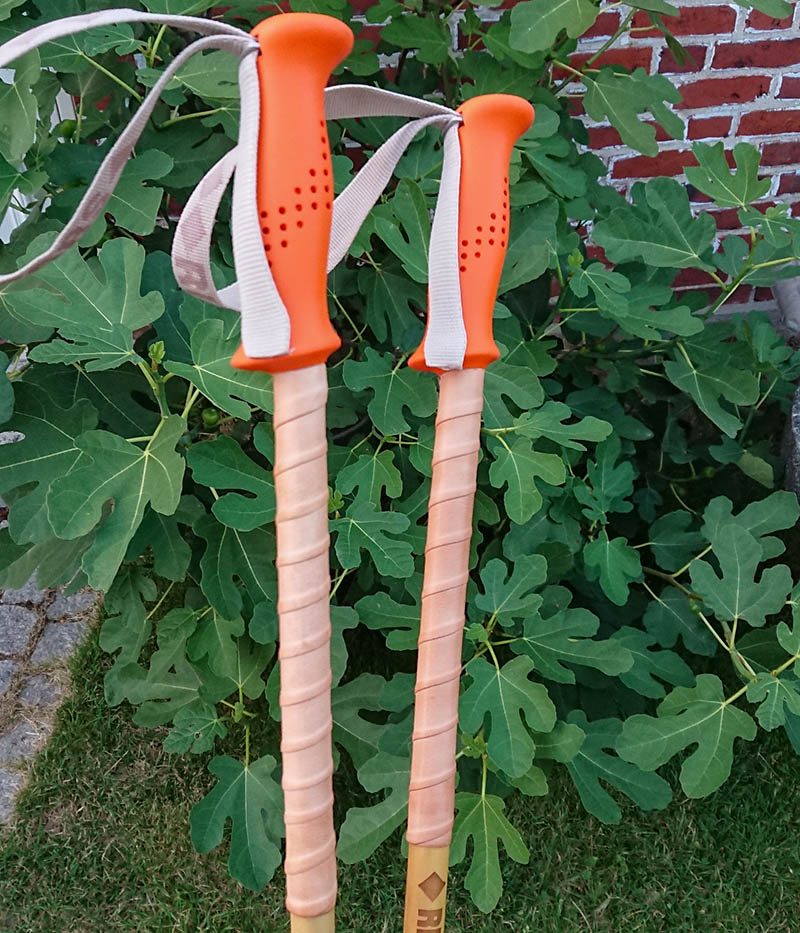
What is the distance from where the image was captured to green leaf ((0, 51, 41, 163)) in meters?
1.13

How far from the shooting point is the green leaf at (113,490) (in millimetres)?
1044

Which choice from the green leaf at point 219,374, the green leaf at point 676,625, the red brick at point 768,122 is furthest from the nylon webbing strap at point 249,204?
the red brick at point 768,122

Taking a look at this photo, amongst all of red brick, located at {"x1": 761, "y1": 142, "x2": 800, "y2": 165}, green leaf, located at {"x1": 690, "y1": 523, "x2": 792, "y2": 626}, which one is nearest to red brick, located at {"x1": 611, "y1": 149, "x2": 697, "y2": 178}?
red brick, located at {"x1": 761, "y1": 142, "x2": 800, "y2": 165}

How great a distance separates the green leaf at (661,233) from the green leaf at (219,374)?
2.44ft

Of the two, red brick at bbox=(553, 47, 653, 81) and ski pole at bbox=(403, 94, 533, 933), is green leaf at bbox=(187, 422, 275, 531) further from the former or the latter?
red brick at bbox=(553, 47, 653, 81)

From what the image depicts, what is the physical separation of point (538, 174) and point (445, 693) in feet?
3.62

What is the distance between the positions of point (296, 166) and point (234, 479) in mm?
636

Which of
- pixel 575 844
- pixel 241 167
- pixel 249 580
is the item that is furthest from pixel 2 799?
pixel 241 167

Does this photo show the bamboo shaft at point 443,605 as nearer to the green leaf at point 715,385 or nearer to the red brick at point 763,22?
the green leaf at point 715,385

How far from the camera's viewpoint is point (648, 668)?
4.84 ft

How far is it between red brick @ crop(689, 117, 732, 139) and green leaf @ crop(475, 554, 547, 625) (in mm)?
1571

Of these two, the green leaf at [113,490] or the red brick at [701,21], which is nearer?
the green leaf at [113,490]

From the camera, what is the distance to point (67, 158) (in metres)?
1.28

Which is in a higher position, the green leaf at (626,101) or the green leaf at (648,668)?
the green leaf at (626,101)
